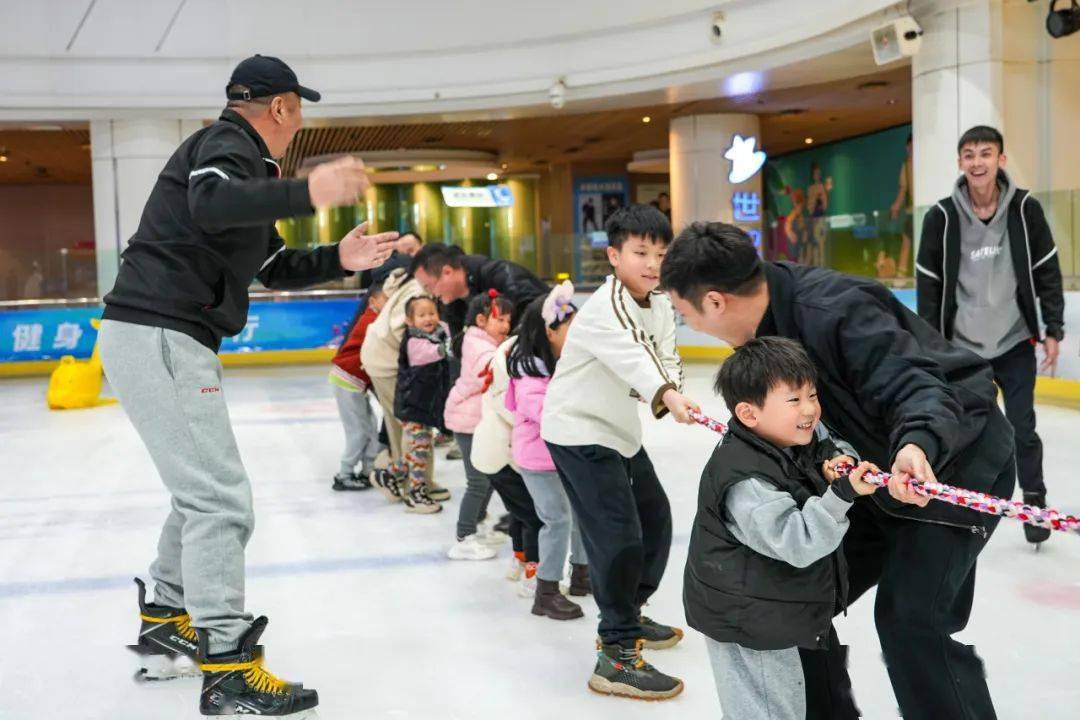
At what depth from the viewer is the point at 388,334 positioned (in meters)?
4.96

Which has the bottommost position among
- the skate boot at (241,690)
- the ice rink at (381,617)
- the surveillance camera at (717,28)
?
the ice rink at (381,617)

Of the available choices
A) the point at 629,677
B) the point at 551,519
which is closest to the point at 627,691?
the point at 629,677

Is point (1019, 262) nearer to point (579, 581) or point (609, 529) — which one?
point (579, 581)

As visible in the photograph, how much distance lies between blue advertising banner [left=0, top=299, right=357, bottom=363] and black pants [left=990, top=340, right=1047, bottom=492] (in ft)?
33.8

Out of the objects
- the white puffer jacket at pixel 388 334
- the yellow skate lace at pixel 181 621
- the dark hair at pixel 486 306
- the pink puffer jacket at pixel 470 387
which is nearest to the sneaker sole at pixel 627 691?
the yellow skate lace at pixel 181 621

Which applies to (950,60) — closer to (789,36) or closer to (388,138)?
(789,36)

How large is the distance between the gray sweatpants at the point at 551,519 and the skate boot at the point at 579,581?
209 millimetres

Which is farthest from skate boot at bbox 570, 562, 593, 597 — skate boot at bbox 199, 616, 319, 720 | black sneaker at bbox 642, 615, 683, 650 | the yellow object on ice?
the yellow object on ice

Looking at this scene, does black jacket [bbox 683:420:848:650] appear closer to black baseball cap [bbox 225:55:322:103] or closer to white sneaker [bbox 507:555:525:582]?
black baseball cap [bbox 225:55:322:103]

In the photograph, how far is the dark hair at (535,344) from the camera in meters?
3.13

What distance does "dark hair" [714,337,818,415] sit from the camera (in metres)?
1.67

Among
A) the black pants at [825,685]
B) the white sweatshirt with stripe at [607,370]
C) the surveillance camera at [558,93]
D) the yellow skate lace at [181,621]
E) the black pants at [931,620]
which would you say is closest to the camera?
the black pants at [931,620]

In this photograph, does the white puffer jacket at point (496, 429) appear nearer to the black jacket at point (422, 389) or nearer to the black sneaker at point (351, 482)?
the black jacket at point (422, 389)

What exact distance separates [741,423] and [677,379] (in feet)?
3.44
